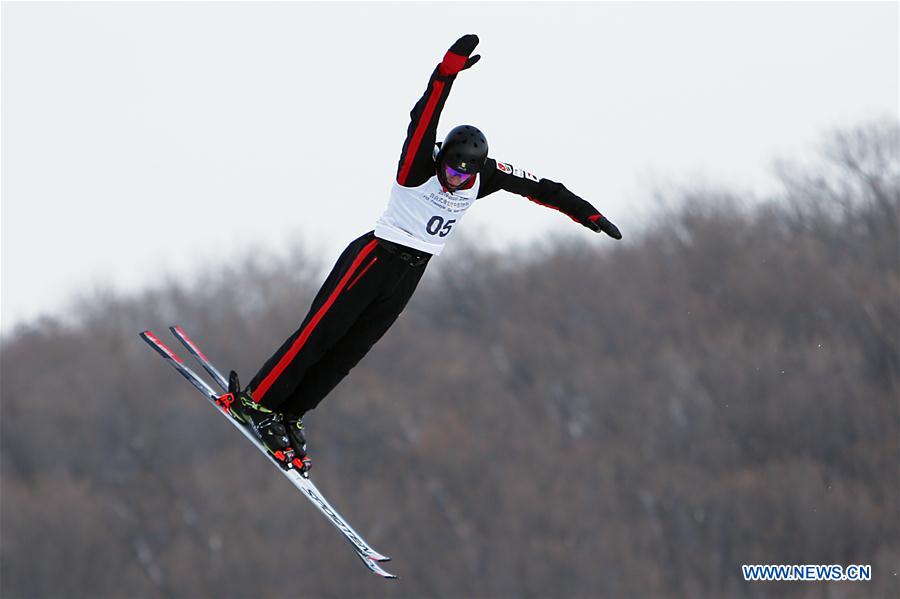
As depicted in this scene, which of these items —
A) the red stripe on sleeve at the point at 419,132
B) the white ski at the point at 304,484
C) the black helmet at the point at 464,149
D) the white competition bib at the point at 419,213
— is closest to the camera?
the red stripe on sleeve at the point at 419,132

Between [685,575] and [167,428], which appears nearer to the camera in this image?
[685,575]

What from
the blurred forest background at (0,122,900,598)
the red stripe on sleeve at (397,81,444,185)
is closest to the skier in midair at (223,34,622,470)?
the red stripe on sleeve at (397,81,444,185)

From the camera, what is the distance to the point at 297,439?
8.52m

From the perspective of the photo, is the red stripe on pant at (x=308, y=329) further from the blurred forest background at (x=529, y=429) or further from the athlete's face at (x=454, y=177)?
the blurred forest background at (x=529, y=429)

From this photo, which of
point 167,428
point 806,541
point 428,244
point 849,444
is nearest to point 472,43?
point 428,244

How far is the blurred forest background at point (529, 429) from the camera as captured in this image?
123 feet

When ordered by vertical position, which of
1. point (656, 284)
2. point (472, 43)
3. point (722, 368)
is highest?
point (656, 284)

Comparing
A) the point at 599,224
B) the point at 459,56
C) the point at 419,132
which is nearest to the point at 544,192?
the point at 599,224

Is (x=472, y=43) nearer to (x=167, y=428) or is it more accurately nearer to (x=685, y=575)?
(x=685, y=575)

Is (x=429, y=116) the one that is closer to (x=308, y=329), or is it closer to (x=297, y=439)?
(x=308, y=329)

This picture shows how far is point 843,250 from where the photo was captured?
140ft

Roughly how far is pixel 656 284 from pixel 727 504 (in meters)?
12.6

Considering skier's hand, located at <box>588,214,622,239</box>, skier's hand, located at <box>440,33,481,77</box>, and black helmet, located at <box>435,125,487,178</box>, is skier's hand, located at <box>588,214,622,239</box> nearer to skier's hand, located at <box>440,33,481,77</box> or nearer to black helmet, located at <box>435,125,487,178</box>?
black helmet, located at <box>435,125,487,178</box>

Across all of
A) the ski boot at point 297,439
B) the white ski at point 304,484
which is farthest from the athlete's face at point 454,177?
the white ski at point 304,484
